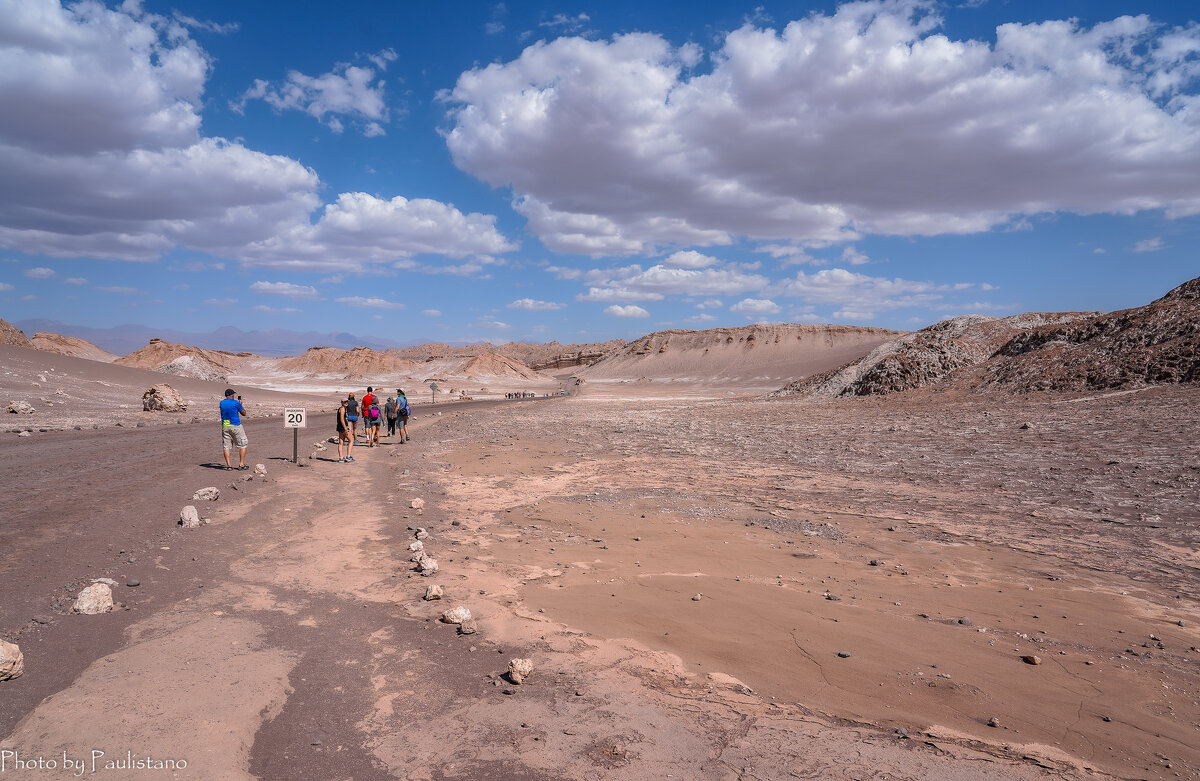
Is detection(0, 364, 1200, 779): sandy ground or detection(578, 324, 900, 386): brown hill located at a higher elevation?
detection(578, 324, 900, 386): brown hill

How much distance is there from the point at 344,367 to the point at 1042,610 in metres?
117

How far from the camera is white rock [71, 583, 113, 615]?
5844 mm

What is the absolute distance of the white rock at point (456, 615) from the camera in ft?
19.5

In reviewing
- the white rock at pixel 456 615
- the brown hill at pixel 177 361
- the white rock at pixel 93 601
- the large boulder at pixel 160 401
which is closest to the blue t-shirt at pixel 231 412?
the white rock at pixel 93 601

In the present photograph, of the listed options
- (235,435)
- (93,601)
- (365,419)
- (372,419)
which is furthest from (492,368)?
(93,601)

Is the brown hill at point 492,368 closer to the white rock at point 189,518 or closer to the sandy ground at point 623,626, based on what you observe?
the sandy ground at point 623,626

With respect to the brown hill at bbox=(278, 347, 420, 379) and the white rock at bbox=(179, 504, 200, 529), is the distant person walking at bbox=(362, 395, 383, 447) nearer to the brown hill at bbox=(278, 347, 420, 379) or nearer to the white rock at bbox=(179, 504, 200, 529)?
the white rock at bbox=(179, 504, 200, 529)

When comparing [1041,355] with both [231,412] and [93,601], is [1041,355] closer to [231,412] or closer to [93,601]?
[231,412]

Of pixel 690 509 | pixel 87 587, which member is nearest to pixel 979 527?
pixel 690 509

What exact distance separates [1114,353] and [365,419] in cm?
2860

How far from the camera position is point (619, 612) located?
6.44 metres

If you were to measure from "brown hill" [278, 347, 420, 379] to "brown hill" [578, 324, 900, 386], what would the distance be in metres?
36.4

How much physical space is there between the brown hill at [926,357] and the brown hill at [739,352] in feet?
160

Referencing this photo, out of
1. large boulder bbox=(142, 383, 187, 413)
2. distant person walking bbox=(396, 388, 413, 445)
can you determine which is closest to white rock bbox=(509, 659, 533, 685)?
distant person walking bbox=(396, 388, 413, 445)
